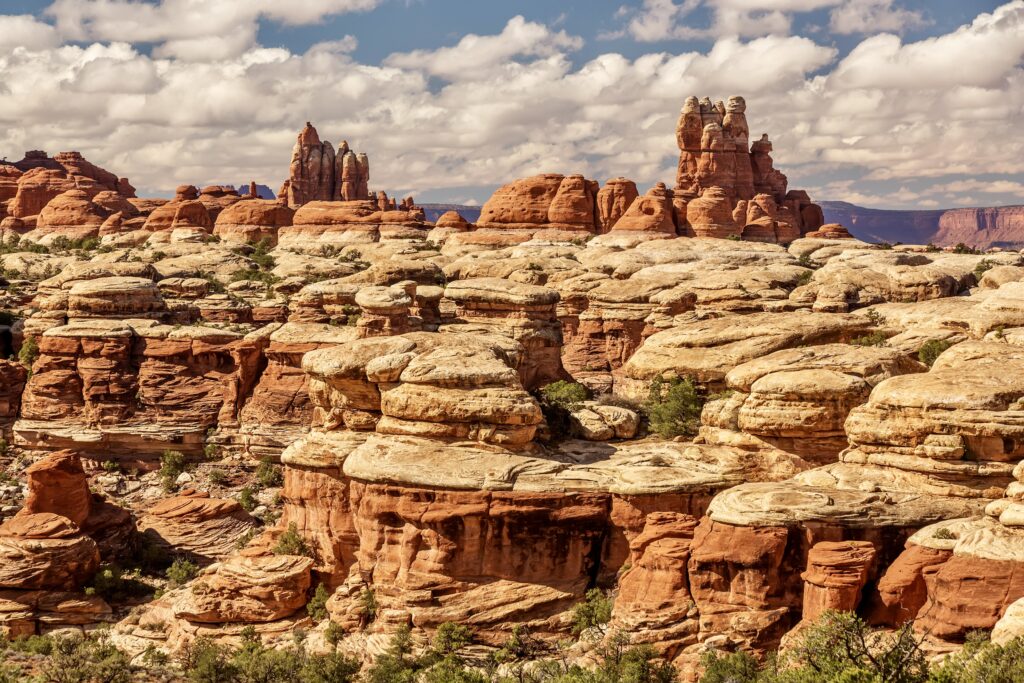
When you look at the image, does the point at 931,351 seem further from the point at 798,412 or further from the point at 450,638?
the point at 450,638

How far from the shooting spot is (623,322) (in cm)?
6147

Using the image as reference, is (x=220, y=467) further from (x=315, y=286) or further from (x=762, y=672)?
(x=762, y=672)

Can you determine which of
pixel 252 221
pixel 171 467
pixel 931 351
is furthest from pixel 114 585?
pixel 252 221

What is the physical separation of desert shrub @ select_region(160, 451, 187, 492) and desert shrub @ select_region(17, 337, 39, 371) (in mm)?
11730

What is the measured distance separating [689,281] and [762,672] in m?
38.9

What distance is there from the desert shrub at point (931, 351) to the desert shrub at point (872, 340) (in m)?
2.14

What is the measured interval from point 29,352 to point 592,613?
45352mm

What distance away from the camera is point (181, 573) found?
136 ft

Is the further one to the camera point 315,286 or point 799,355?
point 315,286

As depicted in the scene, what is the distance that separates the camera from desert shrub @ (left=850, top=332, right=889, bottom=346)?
144 ft

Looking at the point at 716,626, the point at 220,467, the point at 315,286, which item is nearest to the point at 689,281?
the point at 315,286

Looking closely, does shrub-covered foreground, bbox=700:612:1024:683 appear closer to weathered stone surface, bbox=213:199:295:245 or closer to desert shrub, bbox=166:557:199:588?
desert shrub, bbox=166:557:199:588

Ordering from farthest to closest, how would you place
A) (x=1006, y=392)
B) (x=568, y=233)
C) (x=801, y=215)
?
(x=801, y=215)
(x=568, y=233)
(x=1006, y=392)

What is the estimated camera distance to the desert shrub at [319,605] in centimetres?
3284
